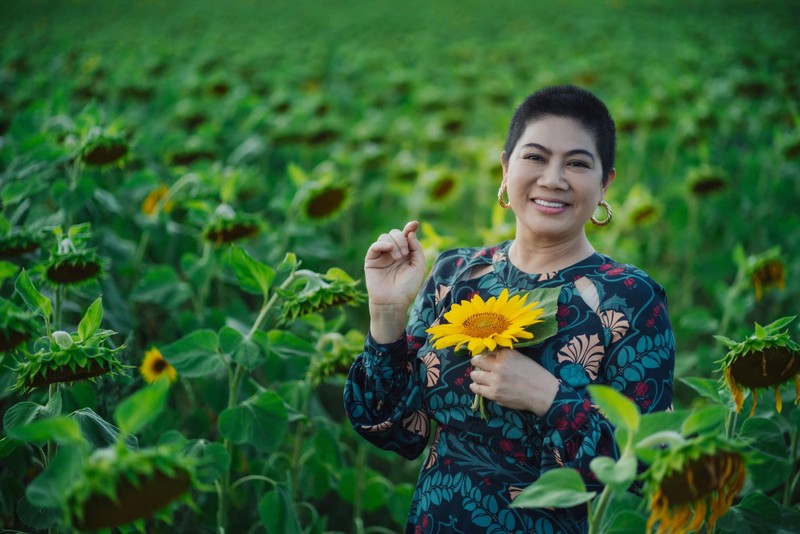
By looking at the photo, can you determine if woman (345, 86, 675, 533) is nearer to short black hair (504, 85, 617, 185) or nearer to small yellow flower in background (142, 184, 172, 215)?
short black hair (504, 85, 617, 185)

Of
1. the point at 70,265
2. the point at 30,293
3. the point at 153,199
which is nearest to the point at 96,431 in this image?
the point at 30,293

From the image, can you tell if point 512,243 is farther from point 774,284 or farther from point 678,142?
point 678,142

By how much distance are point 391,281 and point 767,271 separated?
1205 millimetres

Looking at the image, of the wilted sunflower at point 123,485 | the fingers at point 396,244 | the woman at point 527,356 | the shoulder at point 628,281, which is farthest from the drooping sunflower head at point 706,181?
Result: the wilted sunflower at point 123,485

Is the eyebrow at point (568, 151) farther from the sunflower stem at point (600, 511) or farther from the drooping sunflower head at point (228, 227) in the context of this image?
the drooping sunflower head at point (228, 227)

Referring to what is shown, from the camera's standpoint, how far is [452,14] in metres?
12.3

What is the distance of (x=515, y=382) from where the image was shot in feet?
3.63

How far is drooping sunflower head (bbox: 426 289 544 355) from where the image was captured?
1065 mm

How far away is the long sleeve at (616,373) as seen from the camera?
110 cm

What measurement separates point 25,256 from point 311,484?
2.88ft

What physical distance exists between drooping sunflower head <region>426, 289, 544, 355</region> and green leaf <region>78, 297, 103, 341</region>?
52 centimetres

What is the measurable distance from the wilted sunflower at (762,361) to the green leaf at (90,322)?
97cm

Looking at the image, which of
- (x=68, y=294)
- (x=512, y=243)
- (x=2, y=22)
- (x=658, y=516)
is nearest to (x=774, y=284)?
(x=512, y=243)

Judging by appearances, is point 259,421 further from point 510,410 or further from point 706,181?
point 706,181
